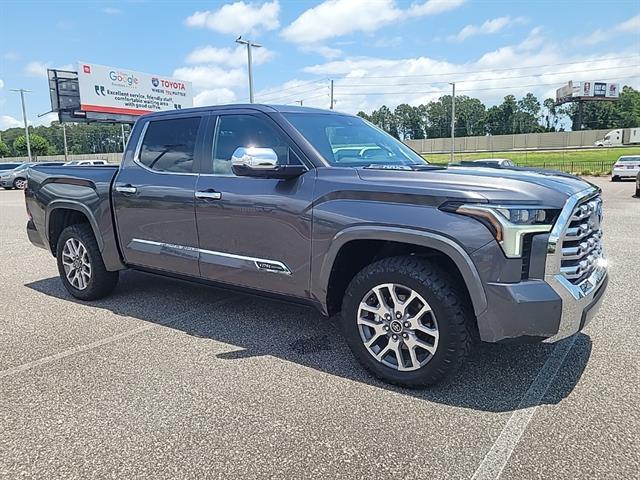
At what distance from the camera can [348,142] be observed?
13.3ft

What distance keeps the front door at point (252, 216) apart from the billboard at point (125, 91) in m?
35.5

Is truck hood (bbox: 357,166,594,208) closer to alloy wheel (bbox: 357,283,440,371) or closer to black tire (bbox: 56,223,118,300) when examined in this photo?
alloy wheel (bbox: 357,283,440,371)

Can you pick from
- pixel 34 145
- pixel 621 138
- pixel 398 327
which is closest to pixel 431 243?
pixel 398 327

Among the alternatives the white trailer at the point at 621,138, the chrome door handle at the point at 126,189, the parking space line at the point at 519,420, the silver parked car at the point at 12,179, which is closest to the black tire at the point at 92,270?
the chrome door handle at the point at 126,189

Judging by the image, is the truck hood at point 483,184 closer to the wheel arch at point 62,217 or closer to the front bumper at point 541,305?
the front bumper at point 541,305

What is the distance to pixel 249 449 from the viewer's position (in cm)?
261

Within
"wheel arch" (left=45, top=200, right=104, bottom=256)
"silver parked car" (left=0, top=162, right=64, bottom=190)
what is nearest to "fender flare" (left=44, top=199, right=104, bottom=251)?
"wheel arch" (left=45, top=200, right=104, bottom=256)

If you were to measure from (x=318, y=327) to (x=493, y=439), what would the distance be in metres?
1.98

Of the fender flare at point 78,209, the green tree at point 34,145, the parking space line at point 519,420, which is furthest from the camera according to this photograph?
the green tree at point 34,145

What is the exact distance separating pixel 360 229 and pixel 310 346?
3.98ft

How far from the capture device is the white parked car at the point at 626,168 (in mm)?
25734

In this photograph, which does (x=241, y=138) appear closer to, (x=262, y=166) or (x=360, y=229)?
(x=262, y=166)

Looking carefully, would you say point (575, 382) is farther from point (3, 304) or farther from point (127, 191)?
point (3, 304)

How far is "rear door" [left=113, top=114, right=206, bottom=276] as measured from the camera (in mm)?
4250
